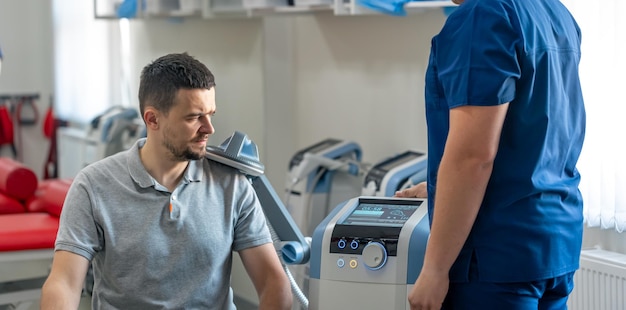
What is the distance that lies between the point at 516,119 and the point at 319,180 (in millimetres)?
2050

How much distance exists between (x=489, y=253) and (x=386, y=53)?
2.06 meters

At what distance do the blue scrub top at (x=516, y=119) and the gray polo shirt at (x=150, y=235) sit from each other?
0.64 meters

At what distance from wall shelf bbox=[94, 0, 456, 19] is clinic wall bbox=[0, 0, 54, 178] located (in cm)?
204

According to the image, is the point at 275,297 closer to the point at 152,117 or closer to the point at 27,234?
the point at 152,117

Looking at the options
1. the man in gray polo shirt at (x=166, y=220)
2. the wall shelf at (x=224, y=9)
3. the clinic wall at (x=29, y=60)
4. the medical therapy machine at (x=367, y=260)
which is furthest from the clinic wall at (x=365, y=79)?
the clinic wall at (x=29, y=60)

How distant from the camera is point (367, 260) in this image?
1.75m

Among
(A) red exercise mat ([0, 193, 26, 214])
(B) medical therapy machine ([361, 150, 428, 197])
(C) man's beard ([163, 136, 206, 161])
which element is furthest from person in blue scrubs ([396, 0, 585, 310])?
(A) red exercise mat ([0, 193, 26, 214])

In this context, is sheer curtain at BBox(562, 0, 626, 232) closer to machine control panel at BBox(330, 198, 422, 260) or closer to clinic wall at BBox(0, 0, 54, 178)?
machine control panel at BBox(330, 198, 422, 260)

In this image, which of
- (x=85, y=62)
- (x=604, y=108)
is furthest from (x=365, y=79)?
(x=85, y=62)

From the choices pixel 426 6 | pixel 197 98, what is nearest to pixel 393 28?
pixel 426 6

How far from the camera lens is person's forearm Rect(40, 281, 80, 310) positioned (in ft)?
6.11

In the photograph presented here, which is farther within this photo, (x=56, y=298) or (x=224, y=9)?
(x=224, y=9)

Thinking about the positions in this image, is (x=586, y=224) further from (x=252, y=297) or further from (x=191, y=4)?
(x=191, y=4)

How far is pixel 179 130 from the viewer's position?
6.60 feet
